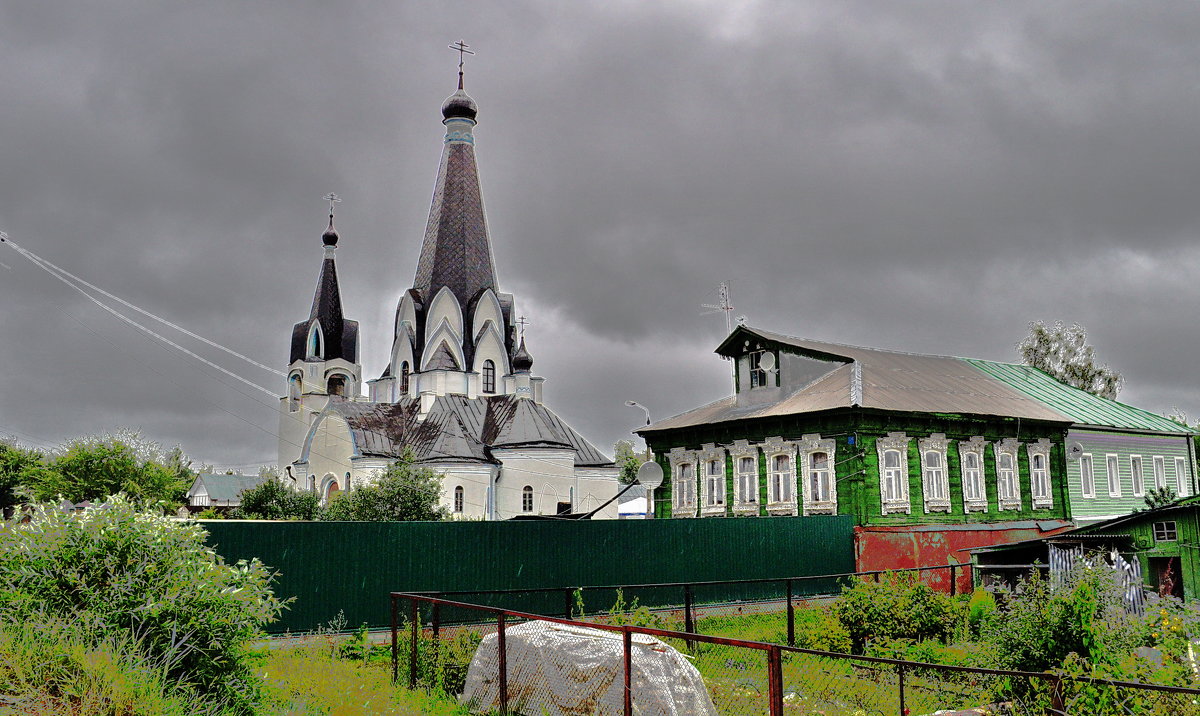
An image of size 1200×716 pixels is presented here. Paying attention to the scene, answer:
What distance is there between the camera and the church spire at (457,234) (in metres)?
50.2

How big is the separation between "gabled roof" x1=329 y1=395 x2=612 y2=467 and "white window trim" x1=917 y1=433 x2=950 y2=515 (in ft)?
73.2

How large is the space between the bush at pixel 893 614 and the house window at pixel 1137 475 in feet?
69.8

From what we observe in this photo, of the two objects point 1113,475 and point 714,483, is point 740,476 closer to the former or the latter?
point 714,483

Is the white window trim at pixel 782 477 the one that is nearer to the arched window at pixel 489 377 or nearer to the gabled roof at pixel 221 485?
the arched window at pixel 489 377

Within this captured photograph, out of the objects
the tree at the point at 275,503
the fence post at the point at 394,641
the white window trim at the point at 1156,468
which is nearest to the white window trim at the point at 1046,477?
the white window trim at the point at 1156,468

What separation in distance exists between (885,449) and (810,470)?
6.22 feet

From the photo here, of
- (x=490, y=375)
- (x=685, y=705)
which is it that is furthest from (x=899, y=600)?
(x=490, y=375)

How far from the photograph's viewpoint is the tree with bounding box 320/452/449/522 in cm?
3297

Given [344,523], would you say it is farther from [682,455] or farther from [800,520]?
[682,455]

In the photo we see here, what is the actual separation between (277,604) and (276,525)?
253 inches

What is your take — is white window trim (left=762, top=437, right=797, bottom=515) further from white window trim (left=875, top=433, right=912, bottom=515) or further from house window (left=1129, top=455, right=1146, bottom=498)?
house window (left=1129, top=455, right=1146, bottom=498)

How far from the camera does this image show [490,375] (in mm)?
50469

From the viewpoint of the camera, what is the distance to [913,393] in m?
24.5

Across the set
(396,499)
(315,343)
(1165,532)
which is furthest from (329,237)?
(1165,532)
